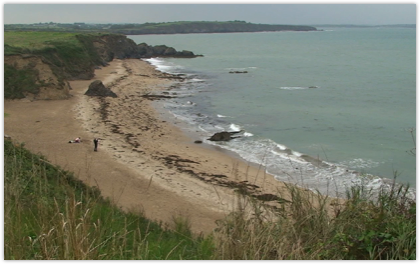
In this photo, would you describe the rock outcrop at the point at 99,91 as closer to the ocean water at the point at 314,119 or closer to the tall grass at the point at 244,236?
the ocean water at the point at 314,119

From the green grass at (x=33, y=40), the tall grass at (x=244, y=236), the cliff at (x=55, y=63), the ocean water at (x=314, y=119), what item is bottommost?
the ocean water at (x=314, y=119)

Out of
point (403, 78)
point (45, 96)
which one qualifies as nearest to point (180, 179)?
point (45, 96)

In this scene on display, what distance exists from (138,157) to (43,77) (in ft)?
53.1

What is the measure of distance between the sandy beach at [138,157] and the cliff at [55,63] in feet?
3.78

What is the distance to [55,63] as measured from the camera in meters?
39.6

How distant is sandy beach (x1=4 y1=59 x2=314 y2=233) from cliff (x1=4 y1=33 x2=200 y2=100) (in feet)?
3.78

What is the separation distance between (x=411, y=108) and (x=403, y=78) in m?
17.5

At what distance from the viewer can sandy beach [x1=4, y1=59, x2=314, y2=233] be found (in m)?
12.3

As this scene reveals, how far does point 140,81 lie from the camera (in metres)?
41.1

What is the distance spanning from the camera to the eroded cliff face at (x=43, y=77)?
29562 mm

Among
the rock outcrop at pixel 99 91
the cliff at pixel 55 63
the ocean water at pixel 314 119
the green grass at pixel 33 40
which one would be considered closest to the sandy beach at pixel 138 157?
the rock outcrop at pixel 99 91

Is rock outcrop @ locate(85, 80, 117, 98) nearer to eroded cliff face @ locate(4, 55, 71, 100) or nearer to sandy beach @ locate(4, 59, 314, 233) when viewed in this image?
sandy beach @ locate(4, 59, 314, 233)

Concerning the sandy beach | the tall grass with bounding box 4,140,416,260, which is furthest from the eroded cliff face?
the tall grass with bounding box 4,140,416,260

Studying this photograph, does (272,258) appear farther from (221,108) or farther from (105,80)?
(105,80)
